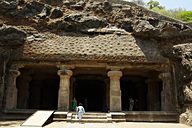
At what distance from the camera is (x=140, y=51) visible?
15375 millimetres

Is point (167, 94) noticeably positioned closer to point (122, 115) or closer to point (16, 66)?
point (122, 115)

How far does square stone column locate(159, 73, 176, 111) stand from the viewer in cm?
1481

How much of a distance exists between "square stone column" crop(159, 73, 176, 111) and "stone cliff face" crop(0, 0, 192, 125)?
0.58 meters

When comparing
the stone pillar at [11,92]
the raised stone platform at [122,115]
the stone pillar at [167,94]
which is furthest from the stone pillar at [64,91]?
the stone pillar at [167,94]

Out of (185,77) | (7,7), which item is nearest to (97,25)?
(7,7)

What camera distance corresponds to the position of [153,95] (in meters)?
17.3

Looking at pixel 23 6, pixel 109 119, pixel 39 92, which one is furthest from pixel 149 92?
pixel 23 6

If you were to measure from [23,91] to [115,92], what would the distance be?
5.91 m

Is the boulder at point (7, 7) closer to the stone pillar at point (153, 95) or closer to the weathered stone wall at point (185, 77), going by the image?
the stone pillar at point (153, 95)

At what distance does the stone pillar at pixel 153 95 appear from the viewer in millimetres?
17027

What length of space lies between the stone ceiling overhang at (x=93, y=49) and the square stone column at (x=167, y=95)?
91 centimetres

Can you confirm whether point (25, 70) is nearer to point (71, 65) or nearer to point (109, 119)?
point (71, 65)

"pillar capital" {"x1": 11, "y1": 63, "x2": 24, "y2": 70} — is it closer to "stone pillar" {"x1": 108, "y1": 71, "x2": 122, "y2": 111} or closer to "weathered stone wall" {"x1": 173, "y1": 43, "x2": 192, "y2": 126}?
"stone pillar" {"x1": 108, "y1": 71, "x2": 122, "y2": 111}

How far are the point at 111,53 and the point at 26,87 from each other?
5888 mm
